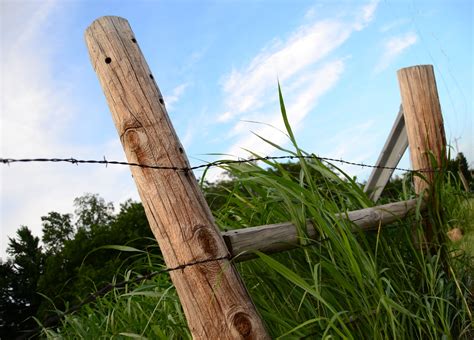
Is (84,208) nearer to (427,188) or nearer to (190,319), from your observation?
(427,188)

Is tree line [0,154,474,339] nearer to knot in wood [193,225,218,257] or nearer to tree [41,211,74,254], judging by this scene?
tree [41,211,74,254]

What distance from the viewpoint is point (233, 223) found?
2658mm

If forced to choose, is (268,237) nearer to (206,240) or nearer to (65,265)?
(206,240)

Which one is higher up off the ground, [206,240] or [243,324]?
[206,240]

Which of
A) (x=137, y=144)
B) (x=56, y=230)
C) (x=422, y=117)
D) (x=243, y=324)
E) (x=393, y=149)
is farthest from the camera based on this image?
(x=56, y=230)

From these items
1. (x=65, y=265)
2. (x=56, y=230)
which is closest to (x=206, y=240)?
(x=65, y=265)

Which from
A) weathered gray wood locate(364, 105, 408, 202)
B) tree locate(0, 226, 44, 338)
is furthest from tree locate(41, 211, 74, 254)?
weathered gray wood locate(364, 105, 408, 202)

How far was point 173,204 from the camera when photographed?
1.91m

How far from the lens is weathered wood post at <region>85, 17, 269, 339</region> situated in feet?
6.11

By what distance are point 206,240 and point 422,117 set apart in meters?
2.45

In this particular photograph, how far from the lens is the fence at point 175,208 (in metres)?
1.86

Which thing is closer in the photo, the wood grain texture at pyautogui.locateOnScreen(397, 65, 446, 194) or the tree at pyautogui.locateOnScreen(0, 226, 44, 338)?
the wood grain texture at pyautogui.locateOnScreen(397, 65, 446, 194)

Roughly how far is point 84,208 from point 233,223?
11.4m

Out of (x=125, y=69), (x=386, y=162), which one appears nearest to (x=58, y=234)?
(x=386, y=162)
